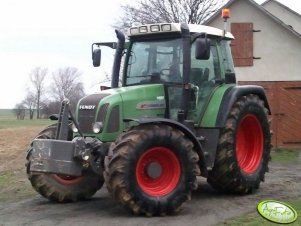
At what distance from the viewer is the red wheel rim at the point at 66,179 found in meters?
8.74

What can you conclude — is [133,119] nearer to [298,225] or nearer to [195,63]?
[195,63]

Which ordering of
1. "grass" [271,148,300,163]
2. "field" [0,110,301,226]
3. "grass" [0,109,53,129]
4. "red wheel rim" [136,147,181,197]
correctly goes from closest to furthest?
1. "field" [0,110,301,226]
2. "red wheel rim" [136,147,181,197]
3. "grass" [271,148,300,163]
4. "grass" [0,109,53,129]

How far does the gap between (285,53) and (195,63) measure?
14909mm

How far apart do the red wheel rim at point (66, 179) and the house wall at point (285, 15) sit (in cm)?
2621

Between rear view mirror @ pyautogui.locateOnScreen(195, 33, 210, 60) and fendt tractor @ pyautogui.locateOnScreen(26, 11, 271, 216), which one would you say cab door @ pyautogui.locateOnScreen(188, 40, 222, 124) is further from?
rear view mirror @ pyautogui.locateOnScreen(195, 33, 210, 60)

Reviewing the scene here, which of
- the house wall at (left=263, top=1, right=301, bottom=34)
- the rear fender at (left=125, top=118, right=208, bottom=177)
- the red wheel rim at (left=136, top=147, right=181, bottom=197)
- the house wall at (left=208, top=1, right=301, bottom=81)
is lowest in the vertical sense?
the red wheel rim at (left=136, top=147, right=181, bottom=197)

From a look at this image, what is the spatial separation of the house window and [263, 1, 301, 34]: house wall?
10.7m

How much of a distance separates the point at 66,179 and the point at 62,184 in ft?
0.36

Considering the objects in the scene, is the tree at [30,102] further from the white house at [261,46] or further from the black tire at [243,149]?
the black tire at [243,149]

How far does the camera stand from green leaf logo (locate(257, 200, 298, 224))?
700cm

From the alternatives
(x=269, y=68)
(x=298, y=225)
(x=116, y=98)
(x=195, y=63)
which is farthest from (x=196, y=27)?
(x=269, y=68)

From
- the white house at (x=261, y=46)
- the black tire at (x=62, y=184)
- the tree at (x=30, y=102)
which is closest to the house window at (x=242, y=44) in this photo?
the white house at (x=261, y=46)

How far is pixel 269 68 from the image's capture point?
22.7 m

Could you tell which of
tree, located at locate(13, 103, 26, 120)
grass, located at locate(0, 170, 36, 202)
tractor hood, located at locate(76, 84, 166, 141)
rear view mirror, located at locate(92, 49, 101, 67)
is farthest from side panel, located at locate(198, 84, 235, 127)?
tree, located at locate(13, 103, 26, 120)
